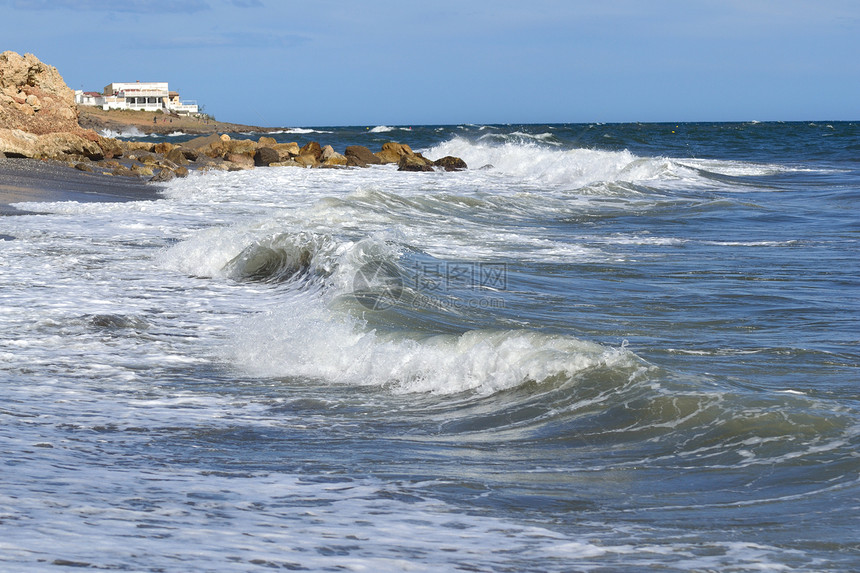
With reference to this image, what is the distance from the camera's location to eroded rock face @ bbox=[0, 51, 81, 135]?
25781mm

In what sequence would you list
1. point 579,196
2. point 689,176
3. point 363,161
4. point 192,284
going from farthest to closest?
point 363,161 → point 689,176 → point 579,196 → point 192,284

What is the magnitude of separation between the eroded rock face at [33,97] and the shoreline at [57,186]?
323cm

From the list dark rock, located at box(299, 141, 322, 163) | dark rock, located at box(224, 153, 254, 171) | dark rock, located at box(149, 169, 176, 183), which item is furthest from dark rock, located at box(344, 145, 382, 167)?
dark rock, located at box(149, 169, 176, 183)

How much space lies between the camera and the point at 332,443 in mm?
4703

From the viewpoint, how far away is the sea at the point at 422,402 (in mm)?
3289

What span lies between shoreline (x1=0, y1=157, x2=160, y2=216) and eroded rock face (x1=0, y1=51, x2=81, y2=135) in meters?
3.23

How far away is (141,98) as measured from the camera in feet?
337

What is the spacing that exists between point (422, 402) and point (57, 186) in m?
15.7

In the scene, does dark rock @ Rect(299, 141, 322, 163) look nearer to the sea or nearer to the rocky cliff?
the rocky cliff

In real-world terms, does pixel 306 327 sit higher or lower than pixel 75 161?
Answer: lower

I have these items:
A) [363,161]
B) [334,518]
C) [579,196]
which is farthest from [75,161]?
[334,518]

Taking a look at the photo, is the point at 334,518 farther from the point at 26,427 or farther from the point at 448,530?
the point at 26,427

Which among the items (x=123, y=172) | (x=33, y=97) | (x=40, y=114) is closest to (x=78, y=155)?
(x=40, y=114)

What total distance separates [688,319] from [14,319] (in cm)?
560
